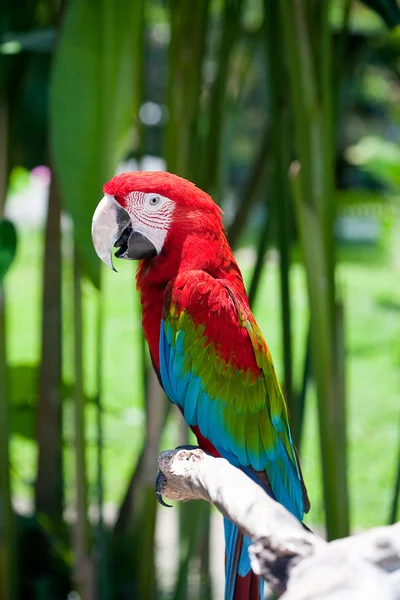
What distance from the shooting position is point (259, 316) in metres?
2.98

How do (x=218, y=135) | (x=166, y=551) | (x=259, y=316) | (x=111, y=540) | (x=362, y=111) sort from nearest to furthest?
(x=218, y=135) < (x=111, y=540) < (x=166, y=551) < (x=259, y=316) < (x=362, y=111)

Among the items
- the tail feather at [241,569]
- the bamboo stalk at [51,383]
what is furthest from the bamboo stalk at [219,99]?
the tail feather at [241,569]

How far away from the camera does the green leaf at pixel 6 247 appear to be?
0.70 metres

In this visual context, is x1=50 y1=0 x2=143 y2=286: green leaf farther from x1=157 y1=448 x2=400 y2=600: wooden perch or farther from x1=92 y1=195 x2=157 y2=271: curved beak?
x1=157 y1=448 x2=400 y2=600: wooden perch

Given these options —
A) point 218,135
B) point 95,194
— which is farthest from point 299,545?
point 218,135

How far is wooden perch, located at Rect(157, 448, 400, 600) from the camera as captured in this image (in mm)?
281

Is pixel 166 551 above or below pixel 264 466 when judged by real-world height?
below

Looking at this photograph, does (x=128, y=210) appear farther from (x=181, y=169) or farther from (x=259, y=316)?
(x=259, y=316)

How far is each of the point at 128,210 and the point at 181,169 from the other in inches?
9.3

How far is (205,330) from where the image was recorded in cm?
59

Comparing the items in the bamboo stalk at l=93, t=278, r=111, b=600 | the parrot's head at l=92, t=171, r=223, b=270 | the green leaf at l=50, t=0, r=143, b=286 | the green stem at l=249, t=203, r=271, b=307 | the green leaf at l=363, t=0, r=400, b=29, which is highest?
the green leaf at l=363, t=0, r=400, b=29

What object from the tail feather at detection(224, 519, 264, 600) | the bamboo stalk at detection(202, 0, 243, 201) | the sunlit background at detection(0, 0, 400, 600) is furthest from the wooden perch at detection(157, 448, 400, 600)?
the bamboo stalk at detection(202, 0, 243, 201)

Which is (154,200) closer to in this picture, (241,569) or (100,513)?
(241,569)

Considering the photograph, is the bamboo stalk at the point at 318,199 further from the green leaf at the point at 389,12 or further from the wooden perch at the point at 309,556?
the wooden perch at the point at 309,556
